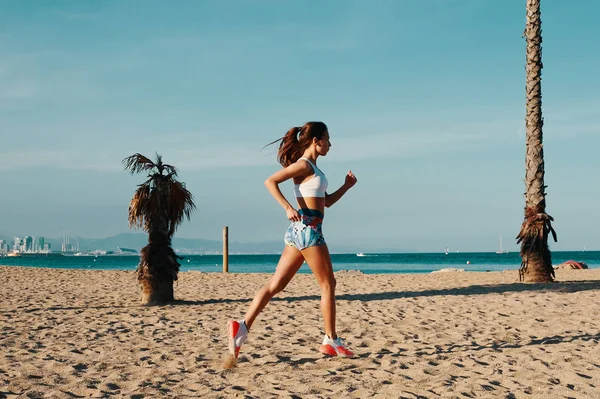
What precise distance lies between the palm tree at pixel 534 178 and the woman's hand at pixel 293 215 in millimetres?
9690

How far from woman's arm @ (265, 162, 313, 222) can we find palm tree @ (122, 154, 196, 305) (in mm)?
5720

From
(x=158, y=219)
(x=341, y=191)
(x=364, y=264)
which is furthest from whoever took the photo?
(x=364, y=264)

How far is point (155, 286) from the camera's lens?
10.7 m

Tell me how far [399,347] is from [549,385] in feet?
6.05

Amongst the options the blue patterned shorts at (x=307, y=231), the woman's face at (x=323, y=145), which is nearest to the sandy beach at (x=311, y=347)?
the blue patterned shorts at (x=307, y=231)

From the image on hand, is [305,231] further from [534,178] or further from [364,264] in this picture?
[364,264]

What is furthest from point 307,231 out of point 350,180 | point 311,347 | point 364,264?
point 364,264

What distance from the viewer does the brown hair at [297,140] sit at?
5.36 m

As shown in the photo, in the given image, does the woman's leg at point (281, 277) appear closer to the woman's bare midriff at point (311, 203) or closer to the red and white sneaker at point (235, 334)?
the red and white sneaker at point (235, 334)

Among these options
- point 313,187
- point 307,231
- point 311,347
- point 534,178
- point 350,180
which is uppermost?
point 534,178

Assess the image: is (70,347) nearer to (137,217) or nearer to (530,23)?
(137,217)

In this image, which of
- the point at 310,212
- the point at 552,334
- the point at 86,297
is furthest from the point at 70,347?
the point at 86,297

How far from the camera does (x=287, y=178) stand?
507 centimetres

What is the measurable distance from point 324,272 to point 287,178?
84 cm
